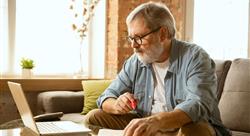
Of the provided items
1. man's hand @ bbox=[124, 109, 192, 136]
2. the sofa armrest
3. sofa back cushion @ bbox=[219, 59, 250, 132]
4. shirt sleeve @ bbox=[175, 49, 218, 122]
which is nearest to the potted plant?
the sofa armrest

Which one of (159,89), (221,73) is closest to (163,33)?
(159,89)

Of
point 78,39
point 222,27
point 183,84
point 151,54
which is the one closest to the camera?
point 183,84

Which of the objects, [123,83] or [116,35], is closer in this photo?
[123,83]

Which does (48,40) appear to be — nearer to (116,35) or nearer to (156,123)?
(116,35)

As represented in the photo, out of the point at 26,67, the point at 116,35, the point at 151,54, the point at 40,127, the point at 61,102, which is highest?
the point at 116,35

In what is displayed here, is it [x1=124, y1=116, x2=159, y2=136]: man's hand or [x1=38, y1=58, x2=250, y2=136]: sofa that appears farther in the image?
[x1=38, y1=58, x2=250, y2=136]: sofa

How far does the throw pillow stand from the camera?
10.6 feet

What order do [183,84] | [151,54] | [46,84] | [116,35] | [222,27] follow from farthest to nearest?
[222,27]
[116,35]
[46,84]
[151,54]
[183,84]

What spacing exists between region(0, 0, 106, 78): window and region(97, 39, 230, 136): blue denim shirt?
2033 millimetres

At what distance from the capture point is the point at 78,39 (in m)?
4.17

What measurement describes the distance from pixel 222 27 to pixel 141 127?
323 centimetres

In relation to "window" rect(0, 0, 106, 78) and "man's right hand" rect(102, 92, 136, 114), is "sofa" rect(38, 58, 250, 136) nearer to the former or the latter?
"man's right hand" rect(102, 92, 136, 114)

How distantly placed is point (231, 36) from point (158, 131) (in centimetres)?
304

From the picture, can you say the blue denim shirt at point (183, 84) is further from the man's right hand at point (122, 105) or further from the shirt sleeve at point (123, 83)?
the man's right hand at point (122, 105)
